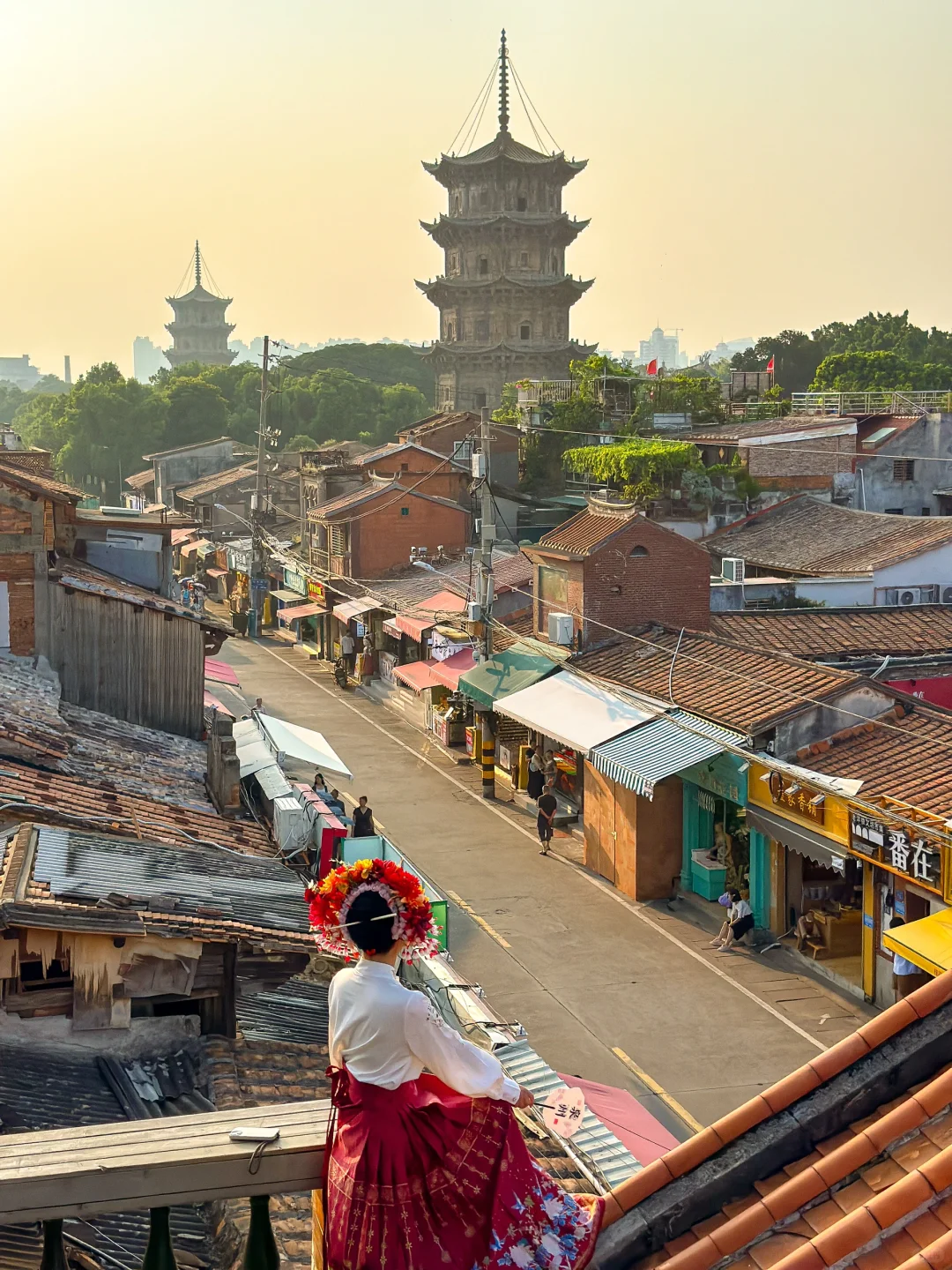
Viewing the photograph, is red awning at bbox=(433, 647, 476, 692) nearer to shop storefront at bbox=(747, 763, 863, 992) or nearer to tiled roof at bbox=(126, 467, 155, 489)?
shop storefront at bbox=(747, 763, 863, 992)

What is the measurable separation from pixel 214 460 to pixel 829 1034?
62.1 meters

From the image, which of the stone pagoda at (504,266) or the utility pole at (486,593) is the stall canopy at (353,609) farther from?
the stone pagoda at (504,266)

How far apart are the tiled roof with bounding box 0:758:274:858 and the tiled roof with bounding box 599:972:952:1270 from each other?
27.3 ft

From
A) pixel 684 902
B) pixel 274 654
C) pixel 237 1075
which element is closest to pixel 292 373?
pixel 274 654

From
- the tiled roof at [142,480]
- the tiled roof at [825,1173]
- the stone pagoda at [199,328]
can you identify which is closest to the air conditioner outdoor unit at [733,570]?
the tiled roof at [825,1173]

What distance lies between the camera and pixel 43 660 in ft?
60.8

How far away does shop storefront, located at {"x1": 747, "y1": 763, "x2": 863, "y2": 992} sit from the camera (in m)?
18.4

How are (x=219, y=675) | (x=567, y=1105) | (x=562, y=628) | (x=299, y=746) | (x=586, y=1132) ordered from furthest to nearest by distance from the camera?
(x=562, y=628)
(x=219, y=675)
(x=299, y=746)
(x=586, y=1132)
(x=567, y=1105)

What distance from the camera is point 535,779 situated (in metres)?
27.7

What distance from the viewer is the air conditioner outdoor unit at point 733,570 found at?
3338cm

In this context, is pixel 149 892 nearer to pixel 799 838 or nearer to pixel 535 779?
pixel 799 838

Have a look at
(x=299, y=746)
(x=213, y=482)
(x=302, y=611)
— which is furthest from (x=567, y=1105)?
(x=213, y=482)

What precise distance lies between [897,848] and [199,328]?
447ft

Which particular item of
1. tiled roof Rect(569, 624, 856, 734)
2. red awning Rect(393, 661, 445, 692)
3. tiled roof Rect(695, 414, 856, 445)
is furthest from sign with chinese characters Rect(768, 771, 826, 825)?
tiled roof Rect(695, 414, 856, 445)
